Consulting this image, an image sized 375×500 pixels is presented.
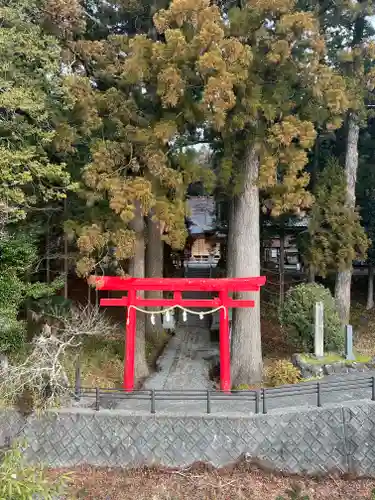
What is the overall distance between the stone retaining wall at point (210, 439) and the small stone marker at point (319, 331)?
9.38 ft

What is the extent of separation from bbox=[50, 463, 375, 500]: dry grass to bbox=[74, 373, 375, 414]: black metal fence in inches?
45.8

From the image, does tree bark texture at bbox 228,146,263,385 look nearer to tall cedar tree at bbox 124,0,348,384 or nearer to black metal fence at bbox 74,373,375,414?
tall cedar tree at bbox 124,0,348,384

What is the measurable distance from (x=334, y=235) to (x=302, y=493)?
8.48 meters

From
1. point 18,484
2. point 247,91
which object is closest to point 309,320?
point 247,91

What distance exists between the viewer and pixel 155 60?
9133 mm

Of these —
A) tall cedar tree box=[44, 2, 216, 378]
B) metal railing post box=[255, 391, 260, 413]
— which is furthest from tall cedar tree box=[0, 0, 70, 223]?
metal railing post box=[255, 391, 260, 413]

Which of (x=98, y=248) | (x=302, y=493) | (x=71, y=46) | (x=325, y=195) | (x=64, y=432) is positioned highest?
(x=71, y=46)

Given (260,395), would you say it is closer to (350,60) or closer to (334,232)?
(334,232)

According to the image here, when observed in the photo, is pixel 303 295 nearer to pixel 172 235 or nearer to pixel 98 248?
pixel 172 235

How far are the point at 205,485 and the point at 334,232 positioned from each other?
9.14m

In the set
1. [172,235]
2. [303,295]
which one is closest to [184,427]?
[172,235]

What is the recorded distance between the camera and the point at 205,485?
7.60 metres

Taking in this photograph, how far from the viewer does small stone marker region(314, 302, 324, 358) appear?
1120cm

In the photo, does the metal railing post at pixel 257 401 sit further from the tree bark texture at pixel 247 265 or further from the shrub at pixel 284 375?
the tree bark texture at pixel 247 265
